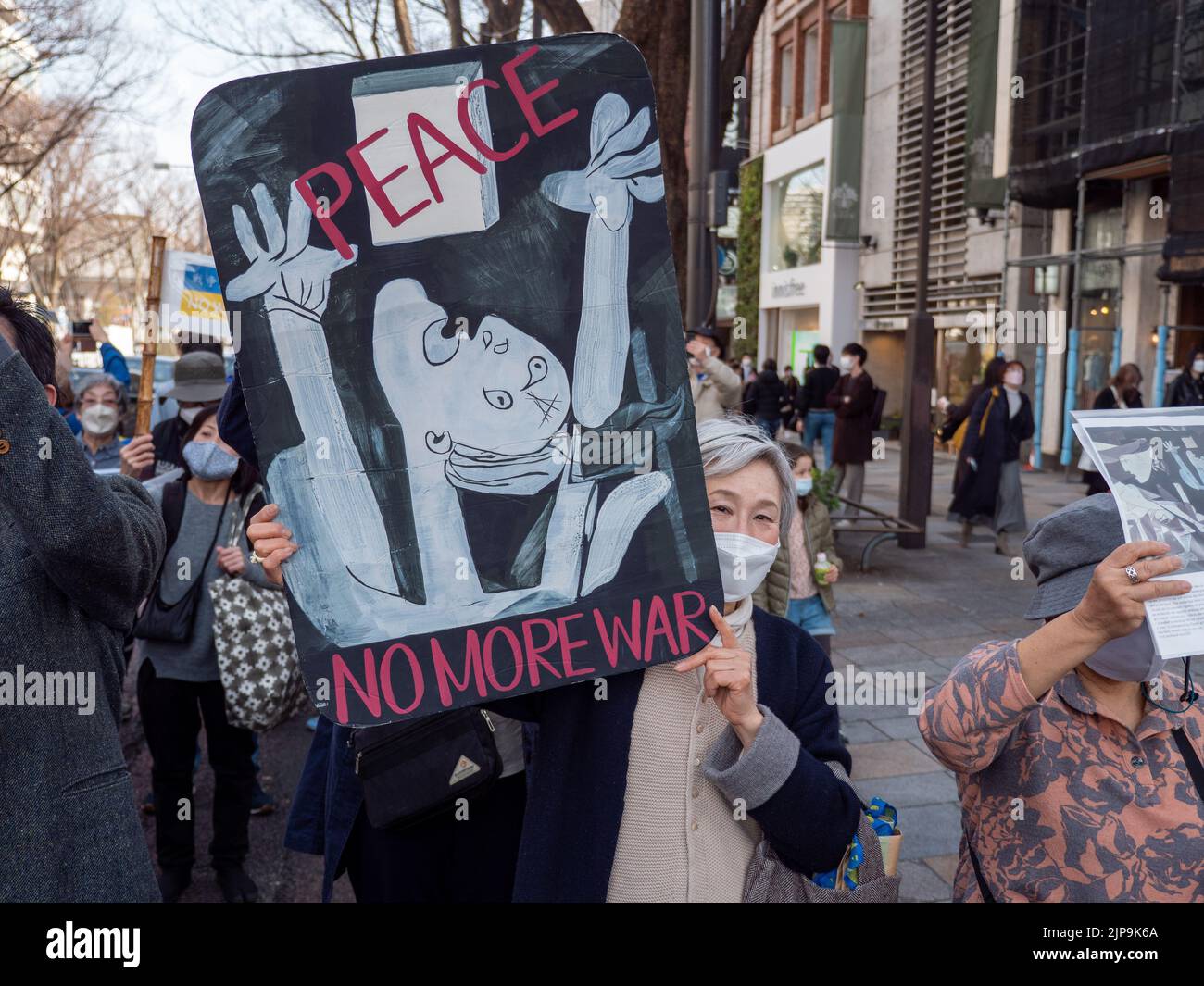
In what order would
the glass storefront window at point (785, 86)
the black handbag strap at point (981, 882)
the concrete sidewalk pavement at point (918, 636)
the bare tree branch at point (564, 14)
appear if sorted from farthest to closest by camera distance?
the glass storefront window at point (785, 86) → the bare tree branch at point (564, 14) → the concrete sidewalk pavement at point (918, 636) → the black handbag strap at point (981, 882)

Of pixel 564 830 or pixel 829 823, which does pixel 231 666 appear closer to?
pixel 564 830

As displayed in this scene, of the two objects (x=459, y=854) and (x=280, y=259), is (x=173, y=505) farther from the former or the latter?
(x=280, y=259)

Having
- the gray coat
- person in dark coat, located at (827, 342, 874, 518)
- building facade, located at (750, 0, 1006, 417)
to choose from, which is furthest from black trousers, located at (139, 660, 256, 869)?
building facade, located at (750, 0, 1006, 417)

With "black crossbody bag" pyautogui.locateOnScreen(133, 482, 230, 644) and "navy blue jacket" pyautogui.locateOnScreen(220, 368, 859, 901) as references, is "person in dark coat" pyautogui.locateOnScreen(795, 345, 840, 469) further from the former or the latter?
"navy blue jacket" pyautogui.locateOnScreen(220, 368, 859, 901)

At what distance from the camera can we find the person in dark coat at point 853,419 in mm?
12625

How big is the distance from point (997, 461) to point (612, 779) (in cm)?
958

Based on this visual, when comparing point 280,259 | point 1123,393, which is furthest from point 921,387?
point 280,259

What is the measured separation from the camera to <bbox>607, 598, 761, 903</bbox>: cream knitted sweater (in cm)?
188

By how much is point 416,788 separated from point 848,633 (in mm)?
5939

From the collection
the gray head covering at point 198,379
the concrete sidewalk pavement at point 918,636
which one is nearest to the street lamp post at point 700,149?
A: the concrete sidewalk pavement at point 918,636

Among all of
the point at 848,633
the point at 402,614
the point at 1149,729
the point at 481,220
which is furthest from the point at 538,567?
the point at 848,633

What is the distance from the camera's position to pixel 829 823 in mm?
1860

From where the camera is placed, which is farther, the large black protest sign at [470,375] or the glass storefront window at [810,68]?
the glass storefront window at [810,68]

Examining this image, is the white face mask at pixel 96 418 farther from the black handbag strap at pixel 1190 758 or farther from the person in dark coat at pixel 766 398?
the person in dark coat at pixel 766 398
